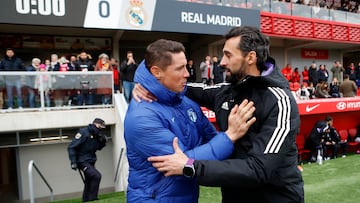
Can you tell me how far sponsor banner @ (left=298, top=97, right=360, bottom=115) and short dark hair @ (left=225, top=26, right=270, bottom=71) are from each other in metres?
9.10

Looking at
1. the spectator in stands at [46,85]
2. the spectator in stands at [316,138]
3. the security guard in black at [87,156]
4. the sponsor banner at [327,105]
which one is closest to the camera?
the security guard in black at [87,156]

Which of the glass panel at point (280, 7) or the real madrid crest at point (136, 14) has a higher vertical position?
the glass panel at point (280, 7)

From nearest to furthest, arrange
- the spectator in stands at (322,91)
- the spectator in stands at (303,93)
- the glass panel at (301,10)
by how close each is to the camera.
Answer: the spectator in stands at (303,93) < the spectator in stands at (322,91) < the glass panel at (301,10)

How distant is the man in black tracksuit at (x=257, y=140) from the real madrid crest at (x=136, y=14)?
1041 centimetres

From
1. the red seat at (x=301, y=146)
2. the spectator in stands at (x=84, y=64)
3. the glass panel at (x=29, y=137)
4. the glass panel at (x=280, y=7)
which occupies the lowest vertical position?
the red seat at (x=301, y=146)

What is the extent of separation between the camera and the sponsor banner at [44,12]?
10000 mm

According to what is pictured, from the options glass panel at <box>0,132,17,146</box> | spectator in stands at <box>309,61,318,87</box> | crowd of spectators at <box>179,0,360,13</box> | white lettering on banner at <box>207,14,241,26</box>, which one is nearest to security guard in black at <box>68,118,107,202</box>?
glass panel at <box>0,132,17,146</box>

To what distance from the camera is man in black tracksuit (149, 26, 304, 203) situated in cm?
154

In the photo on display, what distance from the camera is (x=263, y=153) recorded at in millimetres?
1561

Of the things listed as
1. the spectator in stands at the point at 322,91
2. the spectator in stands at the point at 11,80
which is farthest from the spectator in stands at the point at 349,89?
the spectator in stands at the point at 11,80

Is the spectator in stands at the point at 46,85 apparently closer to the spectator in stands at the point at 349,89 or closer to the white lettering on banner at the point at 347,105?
the white lettering on banner at the point at 347,105

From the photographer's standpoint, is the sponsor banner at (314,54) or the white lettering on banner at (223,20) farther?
the sponsor banner at (314,54)

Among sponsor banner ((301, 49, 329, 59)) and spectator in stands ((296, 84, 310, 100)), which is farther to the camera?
sponsor banner ((301, 49, 329, 59))

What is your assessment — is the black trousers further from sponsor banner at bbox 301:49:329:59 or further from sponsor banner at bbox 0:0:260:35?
sponsor banner at bbox 301:49:329:59
